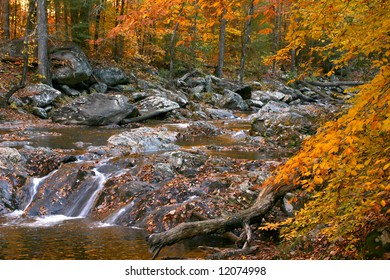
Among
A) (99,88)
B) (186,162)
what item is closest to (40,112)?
(99,88)

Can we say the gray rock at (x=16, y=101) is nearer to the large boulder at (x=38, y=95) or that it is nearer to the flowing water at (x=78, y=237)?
the large boulder at (x=38, y=95)

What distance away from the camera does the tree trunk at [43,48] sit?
757 inches

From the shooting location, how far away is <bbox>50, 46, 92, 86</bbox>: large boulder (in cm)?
2050

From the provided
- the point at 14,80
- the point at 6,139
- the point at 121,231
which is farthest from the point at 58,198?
the point at 14,80

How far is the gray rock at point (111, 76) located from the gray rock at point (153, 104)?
13.0 feet

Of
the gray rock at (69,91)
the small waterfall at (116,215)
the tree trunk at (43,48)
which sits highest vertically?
the tree trunk at (43,48)

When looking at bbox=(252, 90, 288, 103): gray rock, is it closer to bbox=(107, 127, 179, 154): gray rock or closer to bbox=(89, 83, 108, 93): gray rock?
bbox=(89, 83, 108, 93): gray rock

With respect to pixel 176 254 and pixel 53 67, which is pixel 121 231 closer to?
pixel 176 254

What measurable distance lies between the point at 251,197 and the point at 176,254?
2.17 meters

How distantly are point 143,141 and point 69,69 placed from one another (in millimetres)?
10041

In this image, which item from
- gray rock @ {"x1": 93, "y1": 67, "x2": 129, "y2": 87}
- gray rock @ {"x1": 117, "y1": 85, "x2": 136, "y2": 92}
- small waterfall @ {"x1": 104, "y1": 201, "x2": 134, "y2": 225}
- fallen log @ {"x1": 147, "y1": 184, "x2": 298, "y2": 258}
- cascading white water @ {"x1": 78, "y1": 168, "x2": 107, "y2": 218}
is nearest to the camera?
fallen log @ {"x1": 147, "y1": 184, "x2": 298, "y2": 258}

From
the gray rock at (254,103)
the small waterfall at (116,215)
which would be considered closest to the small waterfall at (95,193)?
the small waterfall at (116,215)

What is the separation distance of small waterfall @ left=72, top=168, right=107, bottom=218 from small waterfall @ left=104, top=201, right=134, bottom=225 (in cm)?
65

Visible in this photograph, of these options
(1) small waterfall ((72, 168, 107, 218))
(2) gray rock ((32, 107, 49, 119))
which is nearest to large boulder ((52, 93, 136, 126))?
(2) gray rock ((32, 107, 49, 119))
